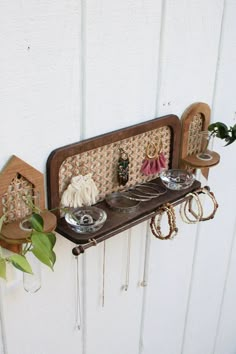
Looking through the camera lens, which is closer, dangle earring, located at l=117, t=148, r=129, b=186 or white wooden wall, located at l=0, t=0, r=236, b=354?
white wooden wall, located at l=0, t=0, r=236, b=354

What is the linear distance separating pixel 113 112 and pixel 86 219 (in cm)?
15

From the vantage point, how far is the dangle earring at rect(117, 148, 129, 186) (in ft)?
2.21

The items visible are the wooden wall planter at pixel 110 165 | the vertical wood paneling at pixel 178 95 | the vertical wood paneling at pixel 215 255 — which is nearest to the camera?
the wooden wall planter at pixel 110 165

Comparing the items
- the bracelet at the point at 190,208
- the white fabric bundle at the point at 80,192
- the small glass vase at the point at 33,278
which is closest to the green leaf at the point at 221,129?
the bracelet at the point at 190,208

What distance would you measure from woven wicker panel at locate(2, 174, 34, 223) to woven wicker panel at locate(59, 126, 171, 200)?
0.16ft

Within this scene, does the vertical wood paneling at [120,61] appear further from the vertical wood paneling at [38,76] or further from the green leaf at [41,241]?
the green leaf at [41,241]

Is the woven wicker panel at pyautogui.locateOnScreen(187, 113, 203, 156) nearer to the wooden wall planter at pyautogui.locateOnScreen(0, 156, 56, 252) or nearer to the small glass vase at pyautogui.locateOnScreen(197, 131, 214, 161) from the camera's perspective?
the small glass vase at pyautogui.locateOnScreen(197, 131, 214, 161)

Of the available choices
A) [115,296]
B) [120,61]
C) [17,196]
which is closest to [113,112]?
[120,61]

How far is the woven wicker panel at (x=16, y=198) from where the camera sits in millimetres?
569

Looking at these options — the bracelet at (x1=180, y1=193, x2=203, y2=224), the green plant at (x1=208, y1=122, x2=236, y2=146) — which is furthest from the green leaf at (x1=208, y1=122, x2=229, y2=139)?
the bracelet at (x1=180, y1=193, x2=203, y2=224)

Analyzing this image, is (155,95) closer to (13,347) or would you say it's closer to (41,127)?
(41,127)

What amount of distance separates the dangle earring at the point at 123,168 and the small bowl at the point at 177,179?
8 cm

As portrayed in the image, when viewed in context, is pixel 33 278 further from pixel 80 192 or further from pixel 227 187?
pixel 227 187

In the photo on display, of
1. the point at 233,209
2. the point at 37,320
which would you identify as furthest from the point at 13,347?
the point at 233,209
